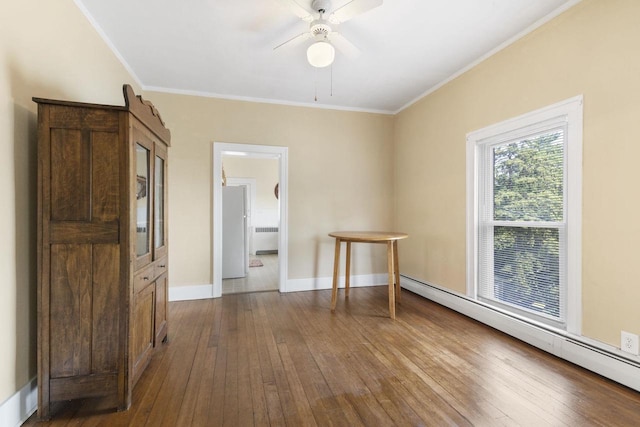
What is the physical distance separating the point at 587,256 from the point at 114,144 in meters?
3.06

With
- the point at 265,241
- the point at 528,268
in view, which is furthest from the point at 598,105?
the point at 265,241

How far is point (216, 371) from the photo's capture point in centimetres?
199

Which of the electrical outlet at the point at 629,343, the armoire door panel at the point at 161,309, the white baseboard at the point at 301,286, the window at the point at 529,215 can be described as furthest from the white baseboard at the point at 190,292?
the electrical outlet at the point at 629,343

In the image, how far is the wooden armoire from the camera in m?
1.49

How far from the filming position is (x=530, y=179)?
2471 mm

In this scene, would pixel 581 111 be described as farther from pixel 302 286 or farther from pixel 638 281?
pixel 302 286

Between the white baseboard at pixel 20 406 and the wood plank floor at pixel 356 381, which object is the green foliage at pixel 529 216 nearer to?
the wood plank floor at pixel 356 381

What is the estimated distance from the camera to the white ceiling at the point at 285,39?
2.10 metres

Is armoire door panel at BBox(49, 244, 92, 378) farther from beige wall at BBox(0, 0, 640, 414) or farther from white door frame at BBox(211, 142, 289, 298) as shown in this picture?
white door frame at BBox(211, 142, 289, 298)

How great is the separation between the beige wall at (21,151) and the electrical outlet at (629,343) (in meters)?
3.44

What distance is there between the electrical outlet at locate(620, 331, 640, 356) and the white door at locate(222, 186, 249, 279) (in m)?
4.31

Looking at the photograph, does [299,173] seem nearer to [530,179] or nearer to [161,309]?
[161,309]

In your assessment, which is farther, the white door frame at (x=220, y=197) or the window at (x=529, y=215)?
the white door frame at (x=220, y=197)

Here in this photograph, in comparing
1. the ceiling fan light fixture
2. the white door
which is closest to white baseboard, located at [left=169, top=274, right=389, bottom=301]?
the white door
